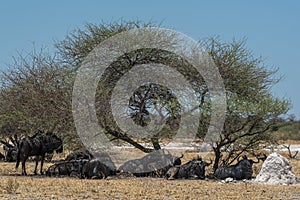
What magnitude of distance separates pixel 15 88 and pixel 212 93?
740 cm

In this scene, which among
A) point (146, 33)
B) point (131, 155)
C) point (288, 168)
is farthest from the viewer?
point (131, 155)

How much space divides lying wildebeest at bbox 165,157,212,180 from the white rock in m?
2.05

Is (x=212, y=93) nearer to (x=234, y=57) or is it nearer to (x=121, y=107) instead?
(x=234, y=57)

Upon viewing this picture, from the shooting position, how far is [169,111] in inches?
805

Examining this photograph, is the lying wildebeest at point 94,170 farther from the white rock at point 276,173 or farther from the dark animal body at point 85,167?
the white rock at point 276,173

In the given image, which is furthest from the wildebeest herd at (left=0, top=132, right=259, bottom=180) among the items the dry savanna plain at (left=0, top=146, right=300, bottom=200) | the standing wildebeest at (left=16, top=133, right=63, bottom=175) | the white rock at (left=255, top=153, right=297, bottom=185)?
the dry savanna plain at (left=0, top=146, right=300, bottom=200)

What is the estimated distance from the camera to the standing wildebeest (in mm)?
19625

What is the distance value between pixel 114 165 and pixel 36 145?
277 cm

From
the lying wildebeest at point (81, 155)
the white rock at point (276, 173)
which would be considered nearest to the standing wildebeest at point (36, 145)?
the lying wildebeest at point (81, 155)

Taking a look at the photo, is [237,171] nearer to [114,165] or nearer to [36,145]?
[114,165]

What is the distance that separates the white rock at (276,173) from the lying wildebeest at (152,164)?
366cm

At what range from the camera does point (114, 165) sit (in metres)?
20.2

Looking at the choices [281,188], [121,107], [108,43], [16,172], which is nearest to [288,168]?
[281,188]

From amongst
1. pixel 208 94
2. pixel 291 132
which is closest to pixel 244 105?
pixel 208 94
